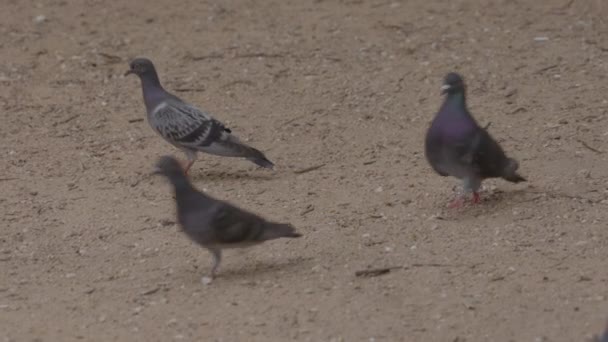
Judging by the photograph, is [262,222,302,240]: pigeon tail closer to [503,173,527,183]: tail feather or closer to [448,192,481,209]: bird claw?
[448,192,481,209]: bird claw

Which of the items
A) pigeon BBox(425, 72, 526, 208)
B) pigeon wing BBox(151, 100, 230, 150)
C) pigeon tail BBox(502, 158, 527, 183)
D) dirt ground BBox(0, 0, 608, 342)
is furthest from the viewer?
pigeon wing BBox(151, 100, 230, 150)

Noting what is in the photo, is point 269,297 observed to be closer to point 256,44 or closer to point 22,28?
point 256,44

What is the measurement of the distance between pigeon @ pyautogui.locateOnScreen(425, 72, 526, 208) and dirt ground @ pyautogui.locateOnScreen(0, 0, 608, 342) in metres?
0.25

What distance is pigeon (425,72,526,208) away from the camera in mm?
7254

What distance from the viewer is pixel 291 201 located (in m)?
7.86

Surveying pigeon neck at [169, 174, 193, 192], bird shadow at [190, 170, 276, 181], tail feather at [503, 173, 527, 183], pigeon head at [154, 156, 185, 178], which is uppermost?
pigeon head at [154, 156, 185, 178]

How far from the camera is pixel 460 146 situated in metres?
7.25

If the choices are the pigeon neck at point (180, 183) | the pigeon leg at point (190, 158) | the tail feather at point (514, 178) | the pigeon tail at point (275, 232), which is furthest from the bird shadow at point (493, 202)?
the pigeon leg at point (190, 158)

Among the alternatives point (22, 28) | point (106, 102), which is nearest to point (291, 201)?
point (106, 102)

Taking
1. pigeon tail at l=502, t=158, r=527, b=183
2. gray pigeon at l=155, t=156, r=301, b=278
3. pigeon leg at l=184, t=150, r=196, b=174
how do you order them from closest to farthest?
gray pigeon at l=155, t=156, r=301, b=278 < pigeon tail at l=502, t=158, r=527, b=183 < pigeon leg at l=184, t=150, r=196, b=174

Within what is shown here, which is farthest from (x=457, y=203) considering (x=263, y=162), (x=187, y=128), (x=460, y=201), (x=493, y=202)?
(x=187, y=128)

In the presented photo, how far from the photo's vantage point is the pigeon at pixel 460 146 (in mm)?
7254

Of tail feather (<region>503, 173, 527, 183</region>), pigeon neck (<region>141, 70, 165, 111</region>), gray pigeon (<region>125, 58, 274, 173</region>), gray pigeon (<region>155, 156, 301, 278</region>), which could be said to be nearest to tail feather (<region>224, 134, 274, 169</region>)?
gray pigeon (<region>125, 58, 274, 173</region>)

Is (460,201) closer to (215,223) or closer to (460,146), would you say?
(460,146)
